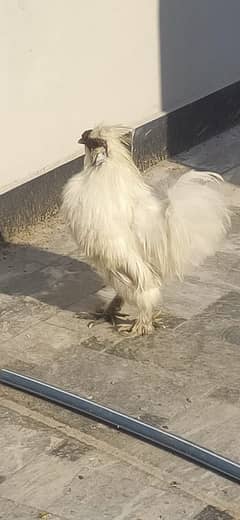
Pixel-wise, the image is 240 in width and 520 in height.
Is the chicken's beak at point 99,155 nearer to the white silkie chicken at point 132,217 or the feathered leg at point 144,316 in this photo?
the white silkie chicken at point 132,217

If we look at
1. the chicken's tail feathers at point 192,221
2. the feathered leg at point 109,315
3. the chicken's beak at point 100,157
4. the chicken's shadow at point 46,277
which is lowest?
the chicken's shadow at point 46,277

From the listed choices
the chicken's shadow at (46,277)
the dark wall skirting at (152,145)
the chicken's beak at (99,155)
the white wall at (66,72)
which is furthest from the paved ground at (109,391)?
the chicken's beak at (99,155)

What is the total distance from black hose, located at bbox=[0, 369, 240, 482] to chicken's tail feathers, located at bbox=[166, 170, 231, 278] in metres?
1.07

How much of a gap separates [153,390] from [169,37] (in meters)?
4.59

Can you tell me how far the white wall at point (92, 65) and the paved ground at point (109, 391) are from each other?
906mm

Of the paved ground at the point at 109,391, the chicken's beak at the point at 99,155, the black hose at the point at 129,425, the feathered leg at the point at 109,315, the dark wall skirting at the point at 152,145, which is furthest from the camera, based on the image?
the dark wall skirting at the point at 152,145

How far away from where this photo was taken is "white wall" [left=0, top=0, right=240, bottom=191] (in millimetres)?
7629

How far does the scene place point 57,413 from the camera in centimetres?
548

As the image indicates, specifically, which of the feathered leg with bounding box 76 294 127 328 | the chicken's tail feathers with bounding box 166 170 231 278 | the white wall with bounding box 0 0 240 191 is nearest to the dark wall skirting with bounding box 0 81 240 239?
the white wall with bounding box 0 0 240 191

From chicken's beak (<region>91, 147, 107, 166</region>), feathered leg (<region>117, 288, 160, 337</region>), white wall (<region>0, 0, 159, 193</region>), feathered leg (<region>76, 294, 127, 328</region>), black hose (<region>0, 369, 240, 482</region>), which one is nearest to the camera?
black hose (<region>0, 369, 240, 482</region>)

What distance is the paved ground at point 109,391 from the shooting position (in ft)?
15.6

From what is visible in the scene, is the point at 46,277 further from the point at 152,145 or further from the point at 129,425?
the point at 152,145

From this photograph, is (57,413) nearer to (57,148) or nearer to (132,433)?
(132,433)

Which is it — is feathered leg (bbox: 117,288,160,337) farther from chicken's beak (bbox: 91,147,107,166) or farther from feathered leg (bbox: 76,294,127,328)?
chicken's beak (bbox: 91,147,107,166)
